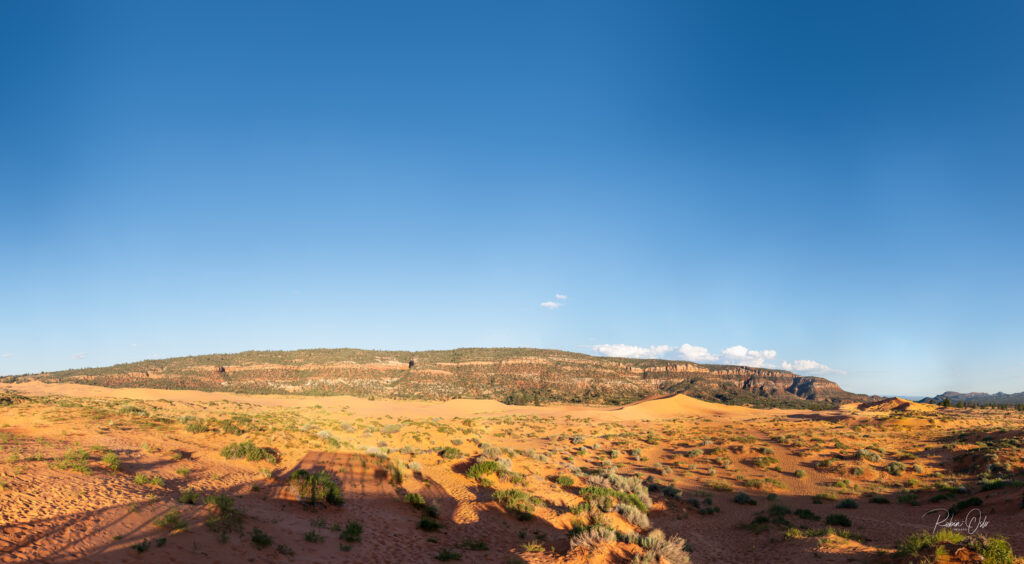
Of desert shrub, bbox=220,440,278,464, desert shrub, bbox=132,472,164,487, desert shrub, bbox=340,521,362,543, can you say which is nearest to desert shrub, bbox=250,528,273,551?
desert shrub, bbox=340,521,362,543

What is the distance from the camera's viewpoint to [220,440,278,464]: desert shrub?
1741 centimetres

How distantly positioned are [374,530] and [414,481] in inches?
223

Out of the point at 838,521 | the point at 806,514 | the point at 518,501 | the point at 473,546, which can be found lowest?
the point at 806,514

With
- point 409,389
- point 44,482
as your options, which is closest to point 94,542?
point 44,482

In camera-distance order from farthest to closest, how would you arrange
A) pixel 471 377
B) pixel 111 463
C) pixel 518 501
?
1. pixel 471 377
2. pixel 518 501
3. pixel 111 463

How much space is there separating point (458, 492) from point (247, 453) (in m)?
9.38

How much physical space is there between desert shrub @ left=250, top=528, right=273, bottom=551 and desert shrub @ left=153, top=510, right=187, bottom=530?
4.70ft

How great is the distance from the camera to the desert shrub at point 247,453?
57.1 feet

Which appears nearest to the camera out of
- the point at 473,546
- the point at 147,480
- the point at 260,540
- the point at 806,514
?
the point at 260,540

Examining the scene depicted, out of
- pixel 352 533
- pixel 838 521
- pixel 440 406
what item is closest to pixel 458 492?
pixel 352 533

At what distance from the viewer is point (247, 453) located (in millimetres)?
17609

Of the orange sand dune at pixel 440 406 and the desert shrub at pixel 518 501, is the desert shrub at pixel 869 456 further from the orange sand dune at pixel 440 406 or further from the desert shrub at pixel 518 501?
the orange sand dune at pixel 440 406

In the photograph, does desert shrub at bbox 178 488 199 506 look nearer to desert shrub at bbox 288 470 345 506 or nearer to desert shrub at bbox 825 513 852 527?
desert shrub at bbox 288 470 345 506

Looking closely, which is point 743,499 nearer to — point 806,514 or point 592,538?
point 806,514
